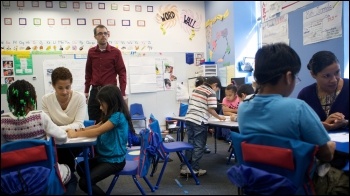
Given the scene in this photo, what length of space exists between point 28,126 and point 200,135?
5.88 feet

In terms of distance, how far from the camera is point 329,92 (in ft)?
5.65

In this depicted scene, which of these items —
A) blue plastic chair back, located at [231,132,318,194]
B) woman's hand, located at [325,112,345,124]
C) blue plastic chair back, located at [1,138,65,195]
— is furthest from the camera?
woman's hand, located at [325,112,345,124]

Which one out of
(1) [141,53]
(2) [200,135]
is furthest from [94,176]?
(1) [141,53]

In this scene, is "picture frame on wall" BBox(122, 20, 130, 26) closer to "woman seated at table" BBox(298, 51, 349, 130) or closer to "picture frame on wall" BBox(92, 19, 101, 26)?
"picture frame on wall" BBox(92, 19, 101, 26)

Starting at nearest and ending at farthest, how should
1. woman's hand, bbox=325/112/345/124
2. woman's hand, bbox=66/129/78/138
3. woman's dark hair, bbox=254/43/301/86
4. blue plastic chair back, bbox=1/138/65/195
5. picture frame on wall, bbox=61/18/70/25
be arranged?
woman's dark hair, bbox=254/43/301/86, blue plastic chair back, bbox=1/138/65/195, woman's hand, bbox=325/112/345/124, woman's hand, bbox=66/129/78/138, picture frame on wall, bbox=61/18/70/25

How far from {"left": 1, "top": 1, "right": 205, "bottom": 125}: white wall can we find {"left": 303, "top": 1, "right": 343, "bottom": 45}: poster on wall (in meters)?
2.87

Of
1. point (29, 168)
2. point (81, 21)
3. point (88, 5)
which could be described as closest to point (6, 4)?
point (81, 21)

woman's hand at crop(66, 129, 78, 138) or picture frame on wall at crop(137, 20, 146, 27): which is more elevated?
picture frame on wall at crop(137, 20, 146, 27)

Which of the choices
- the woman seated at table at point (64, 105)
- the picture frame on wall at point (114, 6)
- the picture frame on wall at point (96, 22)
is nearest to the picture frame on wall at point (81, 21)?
the picture frame on wall at point (96, 22)

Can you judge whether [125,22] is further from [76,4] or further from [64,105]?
[64,105]

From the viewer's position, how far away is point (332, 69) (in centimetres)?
163

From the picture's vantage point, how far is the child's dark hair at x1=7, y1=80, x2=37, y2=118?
5.02 ft

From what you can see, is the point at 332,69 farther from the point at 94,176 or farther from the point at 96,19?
the point at 96,19

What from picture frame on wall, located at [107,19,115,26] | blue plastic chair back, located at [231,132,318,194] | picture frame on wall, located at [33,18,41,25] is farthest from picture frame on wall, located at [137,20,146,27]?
blue plastic chair back, located at [231,132,318,194]
